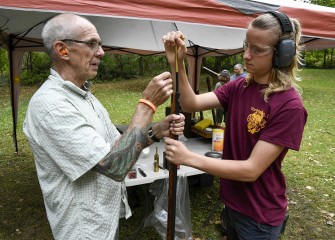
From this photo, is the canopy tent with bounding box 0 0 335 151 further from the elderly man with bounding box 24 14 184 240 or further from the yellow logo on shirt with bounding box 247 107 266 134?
the yellow logo on shirt with bounding box 247 107 266 134

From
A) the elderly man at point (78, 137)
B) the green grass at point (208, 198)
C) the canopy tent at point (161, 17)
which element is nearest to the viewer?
the elderly man at point (78, 137)

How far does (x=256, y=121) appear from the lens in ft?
5.02

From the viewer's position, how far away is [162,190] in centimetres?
321

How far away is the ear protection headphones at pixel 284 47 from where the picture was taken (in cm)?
144

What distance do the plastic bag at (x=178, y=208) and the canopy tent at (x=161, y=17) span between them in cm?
164

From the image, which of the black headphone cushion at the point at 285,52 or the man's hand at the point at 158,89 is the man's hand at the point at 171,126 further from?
the black headphone cushion at the point at 285,52

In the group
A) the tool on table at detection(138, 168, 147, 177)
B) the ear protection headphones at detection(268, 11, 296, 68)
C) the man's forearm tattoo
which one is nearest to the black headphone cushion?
the ear protection headphones at detection(268, 11, 296, 68)

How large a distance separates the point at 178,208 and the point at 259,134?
185 centimetres

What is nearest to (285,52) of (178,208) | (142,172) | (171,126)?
(171,126)

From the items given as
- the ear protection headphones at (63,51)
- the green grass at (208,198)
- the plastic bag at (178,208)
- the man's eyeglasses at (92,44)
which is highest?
the man's eyeglasses at (92,44)

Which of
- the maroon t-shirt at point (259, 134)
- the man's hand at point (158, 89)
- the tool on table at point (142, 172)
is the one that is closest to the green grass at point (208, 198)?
the tool on table at point (142, 172)

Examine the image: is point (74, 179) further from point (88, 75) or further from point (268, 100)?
point (268, 100)

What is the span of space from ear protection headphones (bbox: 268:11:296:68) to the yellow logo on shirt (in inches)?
10.4

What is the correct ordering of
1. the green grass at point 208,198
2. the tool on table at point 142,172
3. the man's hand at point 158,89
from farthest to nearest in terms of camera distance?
the green grass at point 208,198 < the tool on table at point 142,172 < the man's hand at point 158,89
